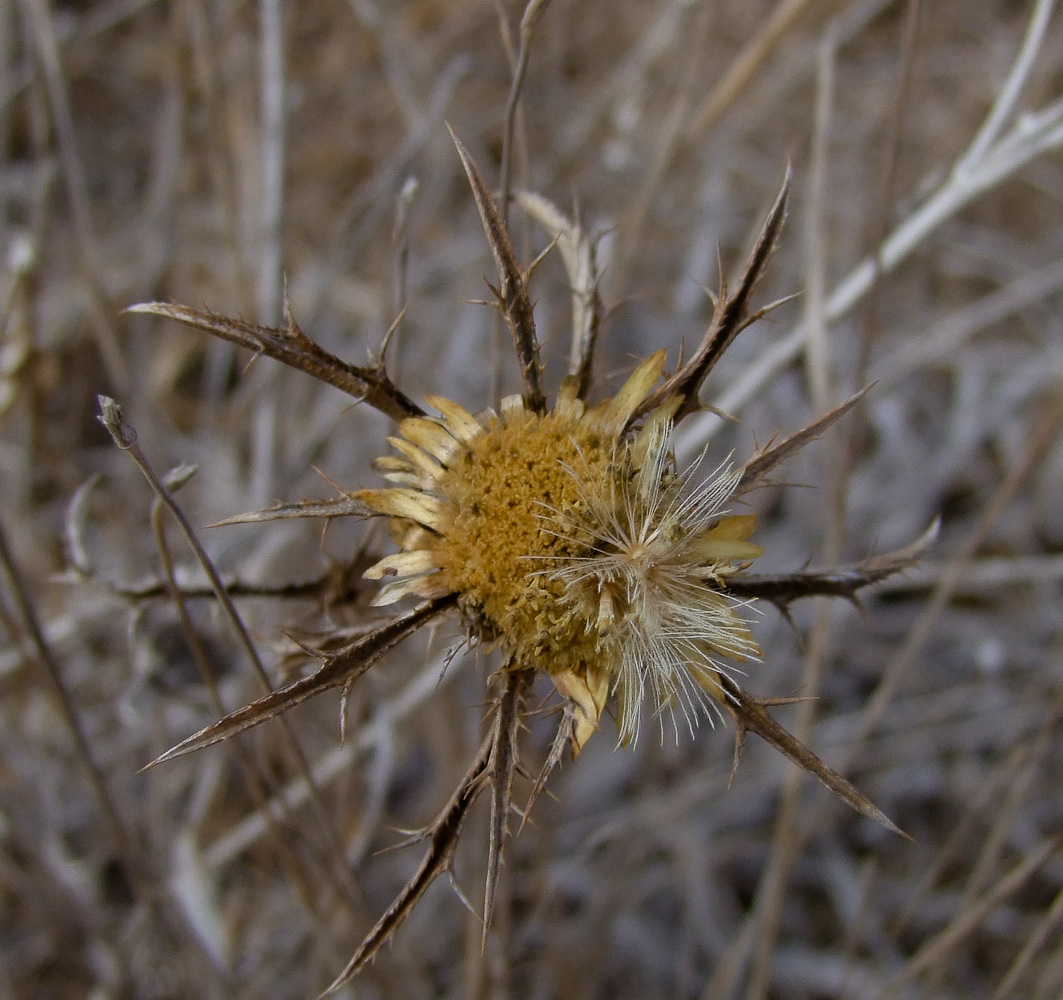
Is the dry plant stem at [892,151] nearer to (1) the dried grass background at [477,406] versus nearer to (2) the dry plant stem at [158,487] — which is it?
(1) the dried grass background at [477,406]

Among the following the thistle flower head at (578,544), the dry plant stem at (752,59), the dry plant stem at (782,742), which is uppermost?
the dry plant stem at (752,59)

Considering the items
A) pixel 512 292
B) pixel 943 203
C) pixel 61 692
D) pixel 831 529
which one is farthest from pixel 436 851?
pixel 943 203

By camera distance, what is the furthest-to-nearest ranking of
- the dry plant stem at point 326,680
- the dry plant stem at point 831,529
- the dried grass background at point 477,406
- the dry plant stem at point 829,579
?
the dried grass background at point 477,406 < the dry plant stem at point 831,529 < the dry plant stem at point 829,579 < the dry plant stem at point 326,680

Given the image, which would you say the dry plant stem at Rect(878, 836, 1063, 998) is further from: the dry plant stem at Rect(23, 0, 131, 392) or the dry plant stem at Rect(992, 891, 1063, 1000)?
the dry plant stem at Rect(23, 0, 131, 392)

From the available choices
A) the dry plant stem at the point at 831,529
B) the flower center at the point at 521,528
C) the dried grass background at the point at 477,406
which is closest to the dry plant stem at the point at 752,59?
the dried grass background at the point at 477,406

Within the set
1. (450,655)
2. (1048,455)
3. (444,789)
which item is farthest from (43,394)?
(1048,455)

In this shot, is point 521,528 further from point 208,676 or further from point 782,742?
point 208,676

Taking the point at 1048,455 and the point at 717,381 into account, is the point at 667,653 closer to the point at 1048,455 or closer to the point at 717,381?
the point at 717,381
